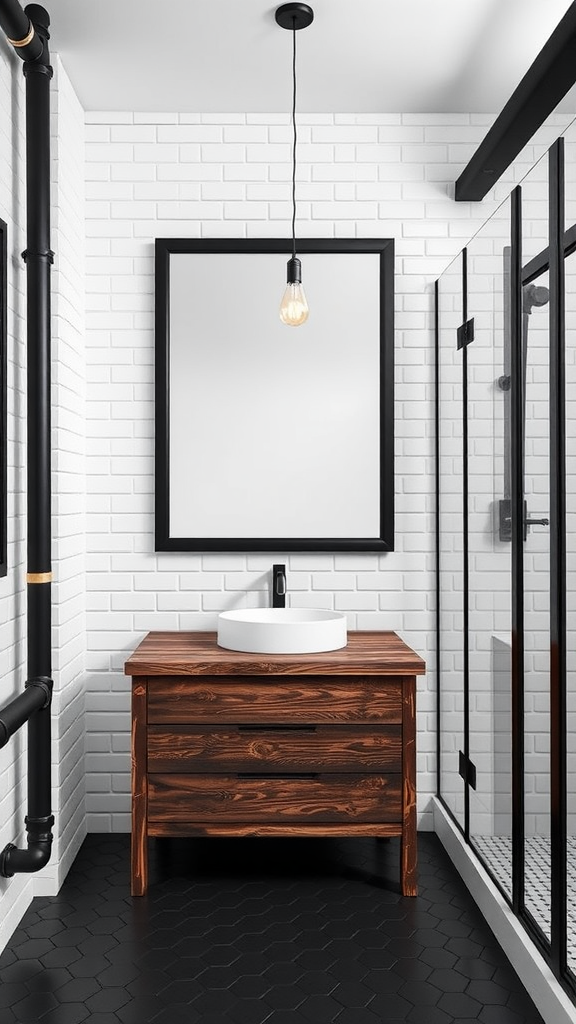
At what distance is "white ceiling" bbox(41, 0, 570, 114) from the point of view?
2447 millimetres

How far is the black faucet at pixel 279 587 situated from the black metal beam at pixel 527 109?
4.91 ft

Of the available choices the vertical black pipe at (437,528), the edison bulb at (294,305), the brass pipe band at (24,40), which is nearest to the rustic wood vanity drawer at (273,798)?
the vertical black pipe at (437,528)

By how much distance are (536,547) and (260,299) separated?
5.12ft

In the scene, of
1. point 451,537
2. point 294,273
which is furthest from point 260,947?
point 294,273

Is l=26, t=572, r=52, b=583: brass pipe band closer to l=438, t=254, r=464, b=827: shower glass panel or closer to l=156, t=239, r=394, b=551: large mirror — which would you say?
l=156, t=239, r=394, b=551: large mirror

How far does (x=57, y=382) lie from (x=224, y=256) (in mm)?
834

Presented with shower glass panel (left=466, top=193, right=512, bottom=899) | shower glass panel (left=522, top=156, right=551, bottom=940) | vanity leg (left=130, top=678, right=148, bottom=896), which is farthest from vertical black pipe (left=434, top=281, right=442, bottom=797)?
vanity leg (left=130, top=678, right=148, bottom=896)

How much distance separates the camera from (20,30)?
2195mm

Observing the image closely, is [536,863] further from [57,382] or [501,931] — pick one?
[57,382]

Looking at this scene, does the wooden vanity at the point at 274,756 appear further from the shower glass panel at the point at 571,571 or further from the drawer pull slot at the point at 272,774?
the shower glass panel at the point at 571,571

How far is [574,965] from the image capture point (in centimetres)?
183

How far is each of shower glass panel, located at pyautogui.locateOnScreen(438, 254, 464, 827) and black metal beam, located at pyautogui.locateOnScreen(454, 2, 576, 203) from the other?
0.31 meters

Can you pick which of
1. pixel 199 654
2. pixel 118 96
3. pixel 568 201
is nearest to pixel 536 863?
pixel 199 654

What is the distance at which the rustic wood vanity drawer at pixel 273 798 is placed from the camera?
2.57 meters
